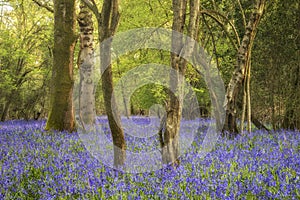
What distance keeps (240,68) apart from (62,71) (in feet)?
19.2

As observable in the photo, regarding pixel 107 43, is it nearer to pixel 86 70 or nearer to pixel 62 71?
pixel 62 71

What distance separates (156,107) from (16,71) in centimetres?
1076

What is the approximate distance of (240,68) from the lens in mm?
11219

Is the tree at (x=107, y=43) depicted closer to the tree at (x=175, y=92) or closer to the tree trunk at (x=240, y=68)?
the tree at (x=175, y=92)

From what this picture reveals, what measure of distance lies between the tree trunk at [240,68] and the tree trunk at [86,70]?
521 centimetres

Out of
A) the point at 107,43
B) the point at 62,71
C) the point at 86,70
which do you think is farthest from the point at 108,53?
the point at 86,70

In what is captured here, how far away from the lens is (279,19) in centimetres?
1302

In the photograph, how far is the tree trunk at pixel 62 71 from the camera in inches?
488

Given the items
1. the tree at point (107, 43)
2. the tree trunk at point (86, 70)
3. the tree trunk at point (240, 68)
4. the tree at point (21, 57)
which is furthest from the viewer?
the tree at point (21, 57)

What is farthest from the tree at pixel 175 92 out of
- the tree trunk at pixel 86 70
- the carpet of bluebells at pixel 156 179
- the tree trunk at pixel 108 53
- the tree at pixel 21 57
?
the tree at pixel 21 57

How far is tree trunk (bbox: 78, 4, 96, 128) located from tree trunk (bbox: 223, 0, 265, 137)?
17.1 feet

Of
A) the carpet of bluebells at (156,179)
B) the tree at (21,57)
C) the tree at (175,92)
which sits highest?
the tree at (21,57)

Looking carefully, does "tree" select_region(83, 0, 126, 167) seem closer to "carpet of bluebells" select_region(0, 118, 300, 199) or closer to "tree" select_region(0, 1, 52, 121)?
"carpet of bluebells" select_region(0, 118, 300, 199)

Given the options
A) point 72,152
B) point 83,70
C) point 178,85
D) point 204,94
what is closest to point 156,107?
point 204,94
